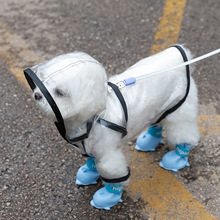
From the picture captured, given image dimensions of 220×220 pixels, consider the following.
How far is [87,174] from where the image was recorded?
7.91ft

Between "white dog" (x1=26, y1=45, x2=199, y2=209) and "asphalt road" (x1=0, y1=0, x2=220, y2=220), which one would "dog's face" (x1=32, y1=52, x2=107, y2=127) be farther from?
"asphalt road" (x1=0, y1=0, x2=220, y2=220)

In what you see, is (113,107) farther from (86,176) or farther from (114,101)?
(86,176)

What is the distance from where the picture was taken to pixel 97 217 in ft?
7.47

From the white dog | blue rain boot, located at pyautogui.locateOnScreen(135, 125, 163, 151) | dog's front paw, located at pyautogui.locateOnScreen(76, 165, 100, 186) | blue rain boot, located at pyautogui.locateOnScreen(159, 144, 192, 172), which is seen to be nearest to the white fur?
the white dog

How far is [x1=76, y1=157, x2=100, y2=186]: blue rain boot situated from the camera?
7.91 ft

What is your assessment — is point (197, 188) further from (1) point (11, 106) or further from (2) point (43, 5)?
(2) point (43, 5)

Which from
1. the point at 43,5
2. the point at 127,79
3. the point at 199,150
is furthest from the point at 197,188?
the point at 43,5

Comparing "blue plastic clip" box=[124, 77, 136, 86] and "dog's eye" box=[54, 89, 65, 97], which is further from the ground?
"dog's eye" box=[54, 89, 65, 97]

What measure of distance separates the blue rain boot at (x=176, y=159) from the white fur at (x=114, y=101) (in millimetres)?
169

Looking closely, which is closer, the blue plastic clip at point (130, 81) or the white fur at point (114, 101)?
the white fur at point (114, 101)

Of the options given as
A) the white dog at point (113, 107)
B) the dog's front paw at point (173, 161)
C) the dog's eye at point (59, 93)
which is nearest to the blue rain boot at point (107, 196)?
the white dog at point (113, 107)

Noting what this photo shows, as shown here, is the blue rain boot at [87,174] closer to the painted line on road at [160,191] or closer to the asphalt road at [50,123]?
the asphalt road at [50,123]

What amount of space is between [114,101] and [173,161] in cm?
88

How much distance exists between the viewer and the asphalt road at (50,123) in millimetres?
2365
